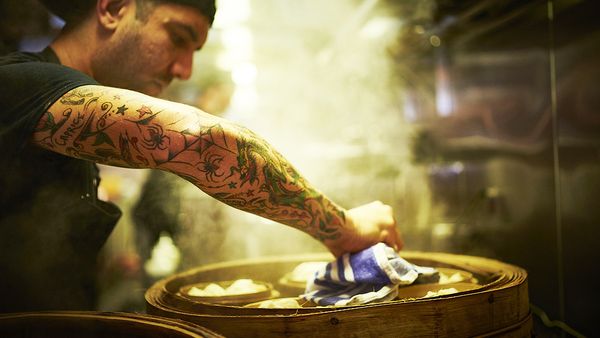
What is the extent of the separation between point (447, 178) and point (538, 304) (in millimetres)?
1186

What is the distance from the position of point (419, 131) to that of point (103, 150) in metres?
3.16

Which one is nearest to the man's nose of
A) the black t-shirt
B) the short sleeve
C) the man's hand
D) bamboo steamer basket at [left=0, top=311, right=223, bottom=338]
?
the black t-shirt

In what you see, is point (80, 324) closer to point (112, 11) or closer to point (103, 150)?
point (103, 150)

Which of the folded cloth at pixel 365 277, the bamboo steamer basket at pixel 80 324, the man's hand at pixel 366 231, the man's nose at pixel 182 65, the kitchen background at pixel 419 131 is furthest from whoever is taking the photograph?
the kitchen background at pixel 419 131

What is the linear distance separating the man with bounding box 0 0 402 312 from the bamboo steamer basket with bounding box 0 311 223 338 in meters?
0.38

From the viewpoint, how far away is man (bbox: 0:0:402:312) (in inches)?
48.1

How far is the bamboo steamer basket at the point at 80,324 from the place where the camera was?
117cm

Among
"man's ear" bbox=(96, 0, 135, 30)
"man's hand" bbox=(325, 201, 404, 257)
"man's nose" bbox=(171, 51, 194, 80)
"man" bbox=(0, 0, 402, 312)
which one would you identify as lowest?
"man's hand" bbox=(325, 201, 404, 257)

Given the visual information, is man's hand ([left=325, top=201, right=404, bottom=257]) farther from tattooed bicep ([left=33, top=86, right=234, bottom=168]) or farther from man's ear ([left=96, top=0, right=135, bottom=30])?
man's ear ([left=96, top=0, right=135, bottom=30])

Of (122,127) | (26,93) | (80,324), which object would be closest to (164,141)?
(122,127)

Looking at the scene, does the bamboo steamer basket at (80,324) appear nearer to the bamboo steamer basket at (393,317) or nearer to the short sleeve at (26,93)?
the bamboo steamer basket at (393,317)

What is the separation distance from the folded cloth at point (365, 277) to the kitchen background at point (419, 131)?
4.60 ft

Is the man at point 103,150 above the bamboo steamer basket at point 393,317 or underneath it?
above

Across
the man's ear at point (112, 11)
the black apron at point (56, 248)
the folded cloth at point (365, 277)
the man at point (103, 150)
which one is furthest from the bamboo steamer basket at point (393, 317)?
the man's ear at point (112, 11)
